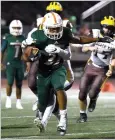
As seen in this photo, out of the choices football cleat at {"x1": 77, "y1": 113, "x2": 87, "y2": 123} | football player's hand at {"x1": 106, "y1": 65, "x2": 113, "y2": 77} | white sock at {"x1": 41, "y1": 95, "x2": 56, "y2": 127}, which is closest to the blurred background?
football player's hand at {"x1": 106, "y1": 65, "x2": 113, "y2": 77}

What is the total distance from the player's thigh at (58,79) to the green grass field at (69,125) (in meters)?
0.53

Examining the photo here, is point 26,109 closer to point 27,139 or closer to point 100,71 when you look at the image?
point 100,71

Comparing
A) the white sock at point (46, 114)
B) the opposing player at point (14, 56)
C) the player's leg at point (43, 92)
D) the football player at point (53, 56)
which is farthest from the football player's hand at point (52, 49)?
the opposing player at point (14, 56)

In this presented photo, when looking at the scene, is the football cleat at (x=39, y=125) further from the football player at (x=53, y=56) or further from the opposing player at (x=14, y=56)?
the opposing player at (x=14, y=56)

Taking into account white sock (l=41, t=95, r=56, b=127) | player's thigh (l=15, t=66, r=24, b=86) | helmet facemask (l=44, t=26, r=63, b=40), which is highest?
helmet facemask (l=44, t=26, r=63, b=40)

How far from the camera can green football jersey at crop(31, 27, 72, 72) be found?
281 inches

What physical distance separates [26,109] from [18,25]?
1.34 meters

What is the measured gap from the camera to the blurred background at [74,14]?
1761 cm

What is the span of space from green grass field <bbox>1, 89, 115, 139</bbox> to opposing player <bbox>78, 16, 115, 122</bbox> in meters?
0.32

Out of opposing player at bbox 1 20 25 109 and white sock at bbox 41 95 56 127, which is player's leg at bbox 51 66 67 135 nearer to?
white sock at bbox 41 95 56 127

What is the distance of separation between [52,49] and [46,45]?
0.10 meters

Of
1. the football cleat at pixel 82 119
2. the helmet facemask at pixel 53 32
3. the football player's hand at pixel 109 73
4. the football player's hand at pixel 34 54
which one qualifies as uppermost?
the helmet facemask at pixel 53 32

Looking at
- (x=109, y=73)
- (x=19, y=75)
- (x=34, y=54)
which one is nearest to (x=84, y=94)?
(x=109, y=73)

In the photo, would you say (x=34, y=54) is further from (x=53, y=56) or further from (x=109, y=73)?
(x=109, y=73)
